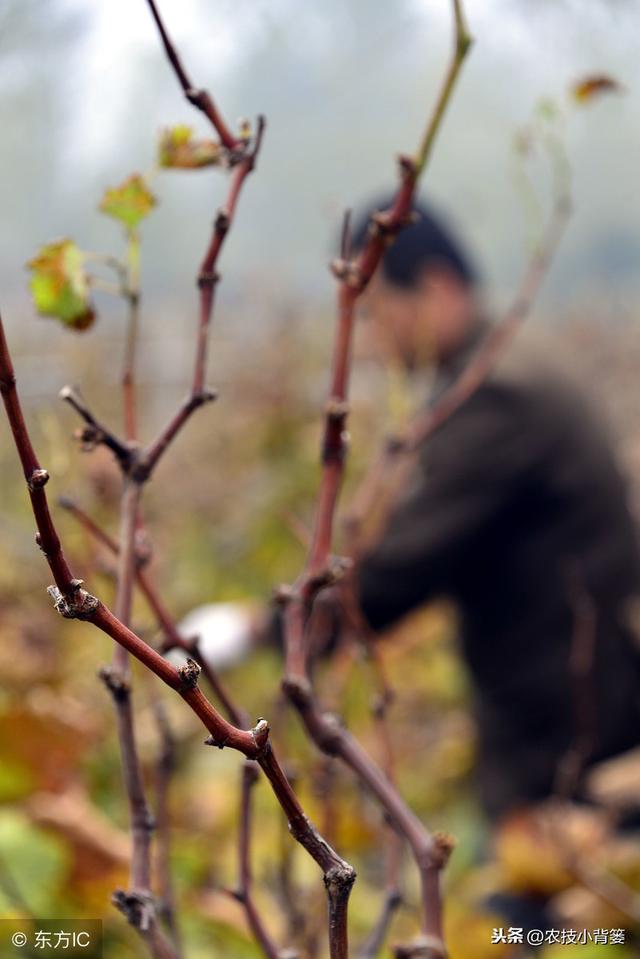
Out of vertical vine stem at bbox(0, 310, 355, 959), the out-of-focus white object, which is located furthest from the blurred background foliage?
vertical vine stem at bbox(0, 310, 355, 959)

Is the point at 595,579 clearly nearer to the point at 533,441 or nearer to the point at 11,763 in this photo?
the point at 533,441

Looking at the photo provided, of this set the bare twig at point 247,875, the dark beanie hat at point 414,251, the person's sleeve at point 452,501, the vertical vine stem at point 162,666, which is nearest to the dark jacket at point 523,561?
the person's sleeve at point 452,501

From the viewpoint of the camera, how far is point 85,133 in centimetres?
117

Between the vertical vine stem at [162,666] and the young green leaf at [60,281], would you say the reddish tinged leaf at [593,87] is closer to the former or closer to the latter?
the young green leaf at [60,281]

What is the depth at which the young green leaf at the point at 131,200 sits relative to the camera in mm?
577

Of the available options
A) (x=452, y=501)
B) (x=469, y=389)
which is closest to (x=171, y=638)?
(x=469, y=389)

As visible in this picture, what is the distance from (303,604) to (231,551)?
8.06 ft

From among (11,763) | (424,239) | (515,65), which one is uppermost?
(424,239)

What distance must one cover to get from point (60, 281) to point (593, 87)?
1.28 feet

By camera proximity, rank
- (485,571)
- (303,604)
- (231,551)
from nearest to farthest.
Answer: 1. (303,604)
2. (485,571)
3. (231,551)

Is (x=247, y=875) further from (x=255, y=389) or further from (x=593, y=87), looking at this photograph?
(x=255, y=389)

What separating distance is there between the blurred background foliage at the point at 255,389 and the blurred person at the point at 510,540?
0.61ft

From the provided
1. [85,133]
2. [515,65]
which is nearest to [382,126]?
[515,65]

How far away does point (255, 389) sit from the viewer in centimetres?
369
